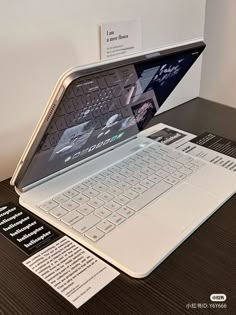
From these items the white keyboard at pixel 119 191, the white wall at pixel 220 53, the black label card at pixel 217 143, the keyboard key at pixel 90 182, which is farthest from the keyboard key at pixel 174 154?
the white wall at pixel 220 53

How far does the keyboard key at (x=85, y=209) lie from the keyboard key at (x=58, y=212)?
28 millimetres

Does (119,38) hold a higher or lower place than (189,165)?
higher

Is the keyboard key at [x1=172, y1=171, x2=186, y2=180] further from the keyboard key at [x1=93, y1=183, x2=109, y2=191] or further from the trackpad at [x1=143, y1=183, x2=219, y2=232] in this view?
the keyboard key at [x1=93, y1=183, x2=109, y2=191]

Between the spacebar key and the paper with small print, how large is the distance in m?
0.14

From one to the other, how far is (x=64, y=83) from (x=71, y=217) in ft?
0.81

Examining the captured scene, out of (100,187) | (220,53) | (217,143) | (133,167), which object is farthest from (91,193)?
(220,53)

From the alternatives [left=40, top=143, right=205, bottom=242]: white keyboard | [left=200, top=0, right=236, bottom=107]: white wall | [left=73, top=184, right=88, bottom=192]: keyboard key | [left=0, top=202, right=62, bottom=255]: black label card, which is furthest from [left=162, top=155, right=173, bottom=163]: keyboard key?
[left=200, top=0, right=236, bottom=107]: white wall

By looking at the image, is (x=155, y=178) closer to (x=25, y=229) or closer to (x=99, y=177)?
(x=99, y=177)

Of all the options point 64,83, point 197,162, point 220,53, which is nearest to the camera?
point 64,83

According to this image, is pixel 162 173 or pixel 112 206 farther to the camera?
pixel 162 173

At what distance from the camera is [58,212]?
72 cm

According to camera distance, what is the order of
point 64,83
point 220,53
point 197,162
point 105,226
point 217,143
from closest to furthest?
1. point 64,83
2. point 105,226
3. point 197,162
4. point 217,143
5. point 220,53

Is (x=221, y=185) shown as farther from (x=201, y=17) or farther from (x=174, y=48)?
(x=201, y=17)

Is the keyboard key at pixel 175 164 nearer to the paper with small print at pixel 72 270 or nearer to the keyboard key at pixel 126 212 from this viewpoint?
the keyboard key at pixel 126 212
